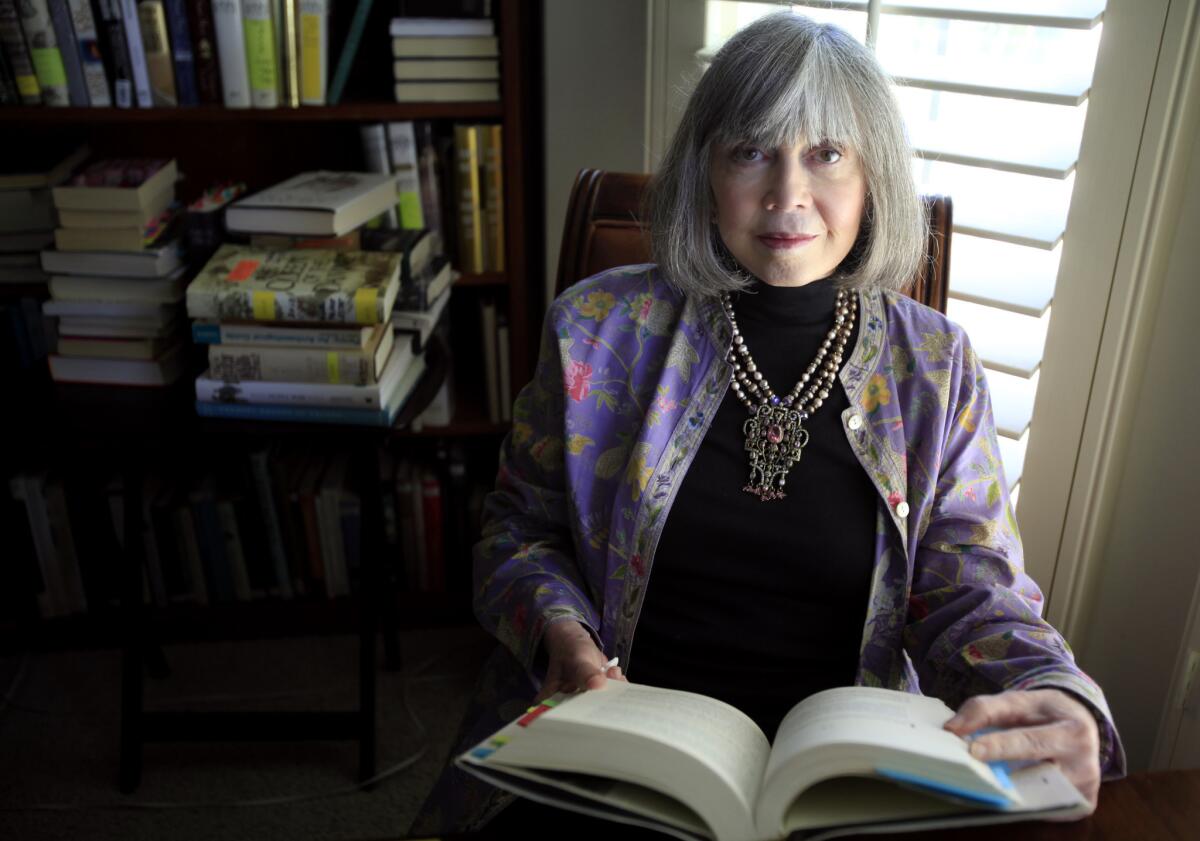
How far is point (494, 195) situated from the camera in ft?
6.17

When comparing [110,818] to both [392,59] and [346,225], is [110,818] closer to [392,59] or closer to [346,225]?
[346,225]

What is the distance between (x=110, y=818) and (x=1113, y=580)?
157 centimetres

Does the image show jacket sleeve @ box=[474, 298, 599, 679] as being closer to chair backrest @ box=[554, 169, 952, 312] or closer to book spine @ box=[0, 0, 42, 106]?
chair backrest @ box=[554, 169, 952, 312]

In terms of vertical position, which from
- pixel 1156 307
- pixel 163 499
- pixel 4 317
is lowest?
pixel 163 499

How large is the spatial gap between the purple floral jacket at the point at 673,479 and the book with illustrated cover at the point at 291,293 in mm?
479

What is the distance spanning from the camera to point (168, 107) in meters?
1.72

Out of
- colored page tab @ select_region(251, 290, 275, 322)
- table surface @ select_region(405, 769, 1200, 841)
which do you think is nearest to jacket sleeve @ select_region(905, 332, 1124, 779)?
table surface @ select_region(405, 769, 1200, 841)

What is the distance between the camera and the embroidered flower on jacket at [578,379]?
109 cm

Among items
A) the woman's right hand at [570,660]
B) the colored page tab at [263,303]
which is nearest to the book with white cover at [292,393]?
the colored page tab at [263,303]

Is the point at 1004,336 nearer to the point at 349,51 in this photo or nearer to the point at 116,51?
the point at 349,51

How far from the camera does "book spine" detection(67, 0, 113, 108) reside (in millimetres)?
1652

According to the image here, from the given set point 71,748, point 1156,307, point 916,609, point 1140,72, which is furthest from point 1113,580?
point 71,748

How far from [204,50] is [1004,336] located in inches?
51.6

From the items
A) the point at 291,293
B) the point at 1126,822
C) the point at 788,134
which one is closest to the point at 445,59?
the point at 291,293
